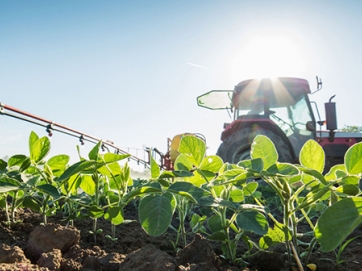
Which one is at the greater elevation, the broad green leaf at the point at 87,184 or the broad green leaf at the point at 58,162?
the broad green leaf at the point at 58,162

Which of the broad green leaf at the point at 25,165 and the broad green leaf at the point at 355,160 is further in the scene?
the broad green leaf at the point at 25,165

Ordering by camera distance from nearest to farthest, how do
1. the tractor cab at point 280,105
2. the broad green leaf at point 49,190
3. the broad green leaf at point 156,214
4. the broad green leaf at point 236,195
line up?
1. the broad green leaf at point 156,214
2. the broad green leaf at point 49,190
3. the broad green leaf at point 236,195
4. the tractor cab at point 280,105

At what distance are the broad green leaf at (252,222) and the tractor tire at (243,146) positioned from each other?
4.05 meters

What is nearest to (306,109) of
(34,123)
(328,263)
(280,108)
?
(280,108)

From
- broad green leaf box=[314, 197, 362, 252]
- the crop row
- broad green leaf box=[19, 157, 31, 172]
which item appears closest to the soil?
the crop row

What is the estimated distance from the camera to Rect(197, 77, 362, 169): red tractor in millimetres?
4848

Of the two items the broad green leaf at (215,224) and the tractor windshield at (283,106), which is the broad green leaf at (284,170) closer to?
the broad green leaf at (215,224)

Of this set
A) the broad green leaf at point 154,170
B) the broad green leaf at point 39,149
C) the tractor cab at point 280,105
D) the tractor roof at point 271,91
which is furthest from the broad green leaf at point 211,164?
the tractor roof at point 271,91

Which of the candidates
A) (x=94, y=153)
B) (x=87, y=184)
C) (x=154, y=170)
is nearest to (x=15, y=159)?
(x=87, y=184)

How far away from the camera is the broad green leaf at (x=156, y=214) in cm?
63

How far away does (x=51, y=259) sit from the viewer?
0.73 metres

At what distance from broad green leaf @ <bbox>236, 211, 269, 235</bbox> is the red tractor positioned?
4125 millimetres

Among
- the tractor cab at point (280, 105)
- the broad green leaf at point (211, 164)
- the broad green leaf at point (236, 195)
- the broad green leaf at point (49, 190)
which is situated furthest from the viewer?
the tractor cab at point (280, 105)

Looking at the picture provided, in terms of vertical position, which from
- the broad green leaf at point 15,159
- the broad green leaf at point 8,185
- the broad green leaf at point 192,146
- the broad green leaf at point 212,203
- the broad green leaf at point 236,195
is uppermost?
the broad green leaf at point 192,146
